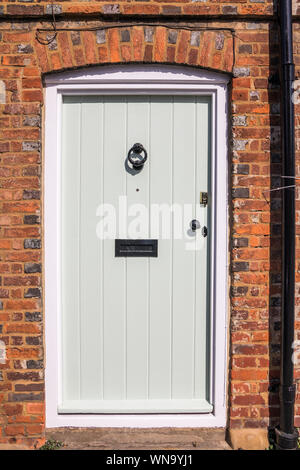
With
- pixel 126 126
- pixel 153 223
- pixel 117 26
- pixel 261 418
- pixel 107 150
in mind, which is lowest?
pixel 261 418

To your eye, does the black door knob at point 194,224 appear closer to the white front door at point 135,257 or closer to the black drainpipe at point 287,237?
the white front door at point 135,257

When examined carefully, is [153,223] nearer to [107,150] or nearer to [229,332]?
[107,150]

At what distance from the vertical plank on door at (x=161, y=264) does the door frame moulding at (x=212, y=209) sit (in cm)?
17

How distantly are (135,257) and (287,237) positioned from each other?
1.08 meters

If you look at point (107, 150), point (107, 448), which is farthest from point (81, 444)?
point (107, 150)

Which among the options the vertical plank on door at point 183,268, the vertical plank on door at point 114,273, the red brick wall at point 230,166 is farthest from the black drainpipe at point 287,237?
the vertical plank on door at point 114,273

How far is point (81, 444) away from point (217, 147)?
2332 millimetres

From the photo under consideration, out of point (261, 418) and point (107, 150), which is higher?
point (107, 150)

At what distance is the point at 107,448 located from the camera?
277 centimetres

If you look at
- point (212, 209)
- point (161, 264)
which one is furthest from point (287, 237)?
point (161, 264)

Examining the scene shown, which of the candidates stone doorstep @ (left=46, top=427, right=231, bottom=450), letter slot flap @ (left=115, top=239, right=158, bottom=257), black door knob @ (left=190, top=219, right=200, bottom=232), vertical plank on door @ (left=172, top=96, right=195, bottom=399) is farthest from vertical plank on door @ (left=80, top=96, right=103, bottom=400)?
black door knob @ (left=190, top=219, right=200, bottom=232)

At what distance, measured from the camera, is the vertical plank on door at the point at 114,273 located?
2916mm

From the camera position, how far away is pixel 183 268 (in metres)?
2.95

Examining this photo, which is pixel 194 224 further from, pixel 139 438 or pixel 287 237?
pixel 139 438
